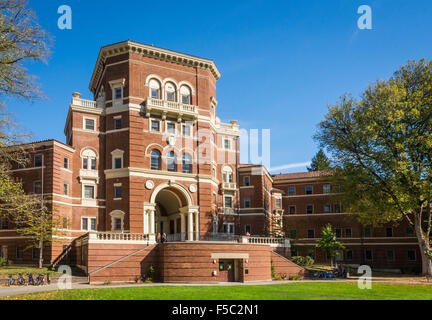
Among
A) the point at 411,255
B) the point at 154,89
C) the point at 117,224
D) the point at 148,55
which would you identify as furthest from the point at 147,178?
the point at 411,255

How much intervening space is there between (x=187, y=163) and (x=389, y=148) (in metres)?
20.4

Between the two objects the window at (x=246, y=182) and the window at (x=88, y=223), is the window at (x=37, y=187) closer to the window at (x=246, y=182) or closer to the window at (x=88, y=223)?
the window at (x=88, y=223)

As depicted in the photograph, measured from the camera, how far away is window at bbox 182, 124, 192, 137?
4857 cm

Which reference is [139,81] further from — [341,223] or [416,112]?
[341,223]

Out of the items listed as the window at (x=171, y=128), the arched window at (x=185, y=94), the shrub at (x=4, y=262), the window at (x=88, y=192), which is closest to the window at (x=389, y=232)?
the arched window at (x=185, y=94)

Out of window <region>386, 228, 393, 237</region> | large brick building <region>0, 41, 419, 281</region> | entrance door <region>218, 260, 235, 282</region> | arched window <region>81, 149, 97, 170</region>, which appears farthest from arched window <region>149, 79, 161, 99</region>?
window <region>386, 228, 393, 237</region>

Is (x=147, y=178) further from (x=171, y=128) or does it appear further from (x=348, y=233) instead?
(x=348, y=233)

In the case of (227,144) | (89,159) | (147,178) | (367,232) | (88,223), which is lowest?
(367,232)

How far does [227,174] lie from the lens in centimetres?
5472

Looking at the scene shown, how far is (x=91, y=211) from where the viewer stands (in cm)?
4481

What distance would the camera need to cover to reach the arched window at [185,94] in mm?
49344

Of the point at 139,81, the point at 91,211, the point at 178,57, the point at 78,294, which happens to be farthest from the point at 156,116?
the point at 78,294
